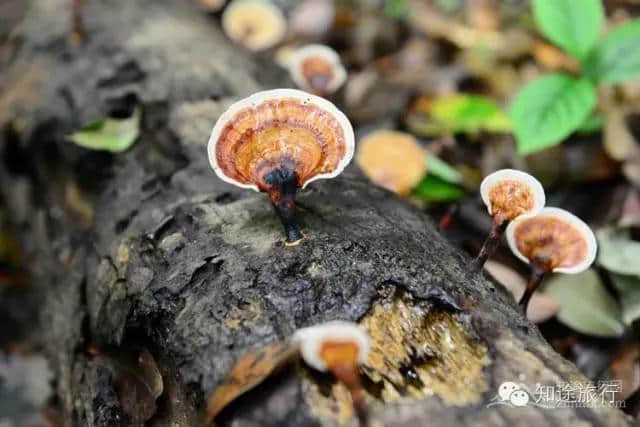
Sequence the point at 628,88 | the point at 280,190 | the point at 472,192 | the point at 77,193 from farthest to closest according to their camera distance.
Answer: the point at 628,88 < the point at 472,192 < the point at 77,193 < the point at 280,190

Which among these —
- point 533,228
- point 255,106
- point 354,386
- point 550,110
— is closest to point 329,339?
point 354,386

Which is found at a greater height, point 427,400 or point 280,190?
point 280,190

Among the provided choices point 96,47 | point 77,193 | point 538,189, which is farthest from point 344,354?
point 96,47

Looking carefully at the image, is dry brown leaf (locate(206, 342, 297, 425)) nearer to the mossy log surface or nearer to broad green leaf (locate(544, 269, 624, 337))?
the mossy log surface

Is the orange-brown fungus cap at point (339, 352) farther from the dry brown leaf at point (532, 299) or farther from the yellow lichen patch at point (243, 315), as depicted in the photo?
the dry brown leaf at point (532, 299)

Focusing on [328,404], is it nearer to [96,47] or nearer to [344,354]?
[344,354]

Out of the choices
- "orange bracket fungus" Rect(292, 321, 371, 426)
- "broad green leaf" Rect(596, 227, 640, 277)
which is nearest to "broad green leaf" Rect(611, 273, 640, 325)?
"broad green leaf" Rect(596, 227, 640, 277)
